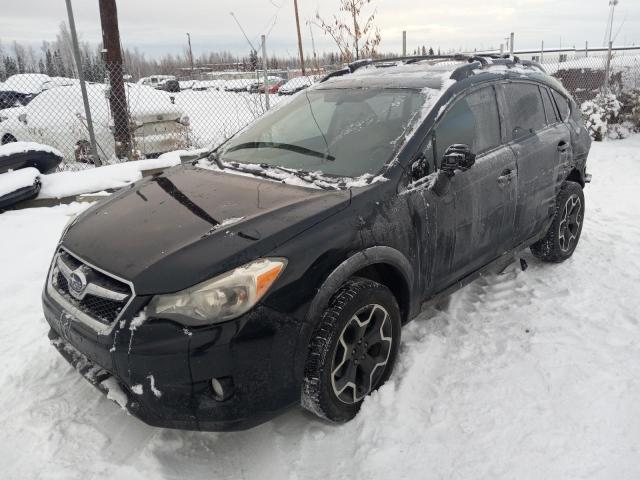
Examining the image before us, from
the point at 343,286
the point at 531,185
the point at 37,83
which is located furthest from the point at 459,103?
the point at 37,83

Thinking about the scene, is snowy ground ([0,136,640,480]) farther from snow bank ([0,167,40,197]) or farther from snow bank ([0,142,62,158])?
snow bank ([0,142,62,158])

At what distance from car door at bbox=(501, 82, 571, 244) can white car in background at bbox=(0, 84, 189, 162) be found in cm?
638

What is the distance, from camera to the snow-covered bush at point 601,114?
10133 mm

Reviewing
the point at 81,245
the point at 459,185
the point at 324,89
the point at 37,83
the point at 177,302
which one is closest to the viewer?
the point at 177,302

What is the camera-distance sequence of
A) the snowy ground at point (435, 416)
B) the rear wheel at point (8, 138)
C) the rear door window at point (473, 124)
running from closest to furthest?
the snowy ground at point (435, 416) < the rear door window at point (473, 124) < the rear wheel at point (8, 138)

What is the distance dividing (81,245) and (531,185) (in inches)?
123

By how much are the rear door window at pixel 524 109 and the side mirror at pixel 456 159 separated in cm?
105

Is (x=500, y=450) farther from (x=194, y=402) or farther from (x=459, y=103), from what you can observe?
(x=459, y=103)

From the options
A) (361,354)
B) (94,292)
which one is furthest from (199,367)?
(361,354)

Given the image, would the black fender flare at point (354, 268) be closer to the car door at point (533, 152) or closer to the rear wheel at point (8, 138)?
the car door at point (533, 152)

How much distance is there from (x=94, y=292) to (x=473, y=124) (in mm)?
2526

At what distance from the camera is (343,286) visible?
2479 mm

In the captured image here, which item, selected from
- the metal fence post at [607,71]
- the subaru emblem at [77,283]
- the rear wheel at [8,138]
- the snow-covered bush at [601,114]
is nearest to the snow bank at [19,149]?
the rear wheel at [8,138]

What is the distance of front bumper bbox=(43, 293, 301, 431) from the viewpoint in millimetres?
2051
